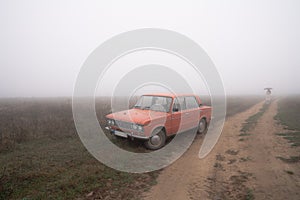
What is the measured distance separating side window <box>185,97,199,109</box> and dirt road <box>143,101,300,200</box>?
174 cm

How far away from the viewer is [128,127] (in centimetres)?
527

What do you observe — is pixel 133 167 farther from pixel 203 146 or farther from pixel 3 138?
pixel 3 138

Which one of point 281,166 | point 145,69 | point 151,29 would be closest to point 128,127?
point 145,69

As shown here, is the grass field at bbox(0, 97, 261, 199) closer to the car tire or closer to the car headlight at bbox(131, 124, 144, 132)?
the car headlight at bbox(131, 124, 144, 132)

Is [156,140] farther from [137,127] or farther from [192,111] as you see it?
[192,111]

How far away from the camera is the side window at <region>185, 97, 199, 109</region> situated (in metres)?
6.75

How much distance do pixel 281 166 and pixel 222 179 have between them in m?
1.84

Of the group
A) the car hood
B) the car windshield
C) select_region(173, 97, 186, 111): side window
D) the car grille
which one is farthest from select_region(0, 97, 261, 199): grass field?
select_region(173, 97, 186, 111): side window

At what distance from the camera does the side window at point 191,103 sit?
675cm

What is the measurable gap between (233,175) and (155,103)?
3421mm

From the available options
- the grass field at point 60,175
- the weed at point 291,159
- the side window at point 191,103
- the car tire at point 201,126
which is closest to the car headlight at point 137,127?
the grass field at point 60,175

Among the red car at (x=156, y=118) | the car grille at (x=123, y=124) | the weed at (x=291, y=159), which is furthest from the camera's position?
the car grille at (x=123, y=124)

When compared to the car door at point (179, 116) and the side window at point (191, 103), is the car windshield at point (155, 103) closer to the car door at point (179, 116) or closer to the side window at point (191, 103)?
the car door at point (179, 116)

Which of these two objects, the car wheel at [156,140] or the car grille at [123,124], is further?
the car wheel at [156,140]
